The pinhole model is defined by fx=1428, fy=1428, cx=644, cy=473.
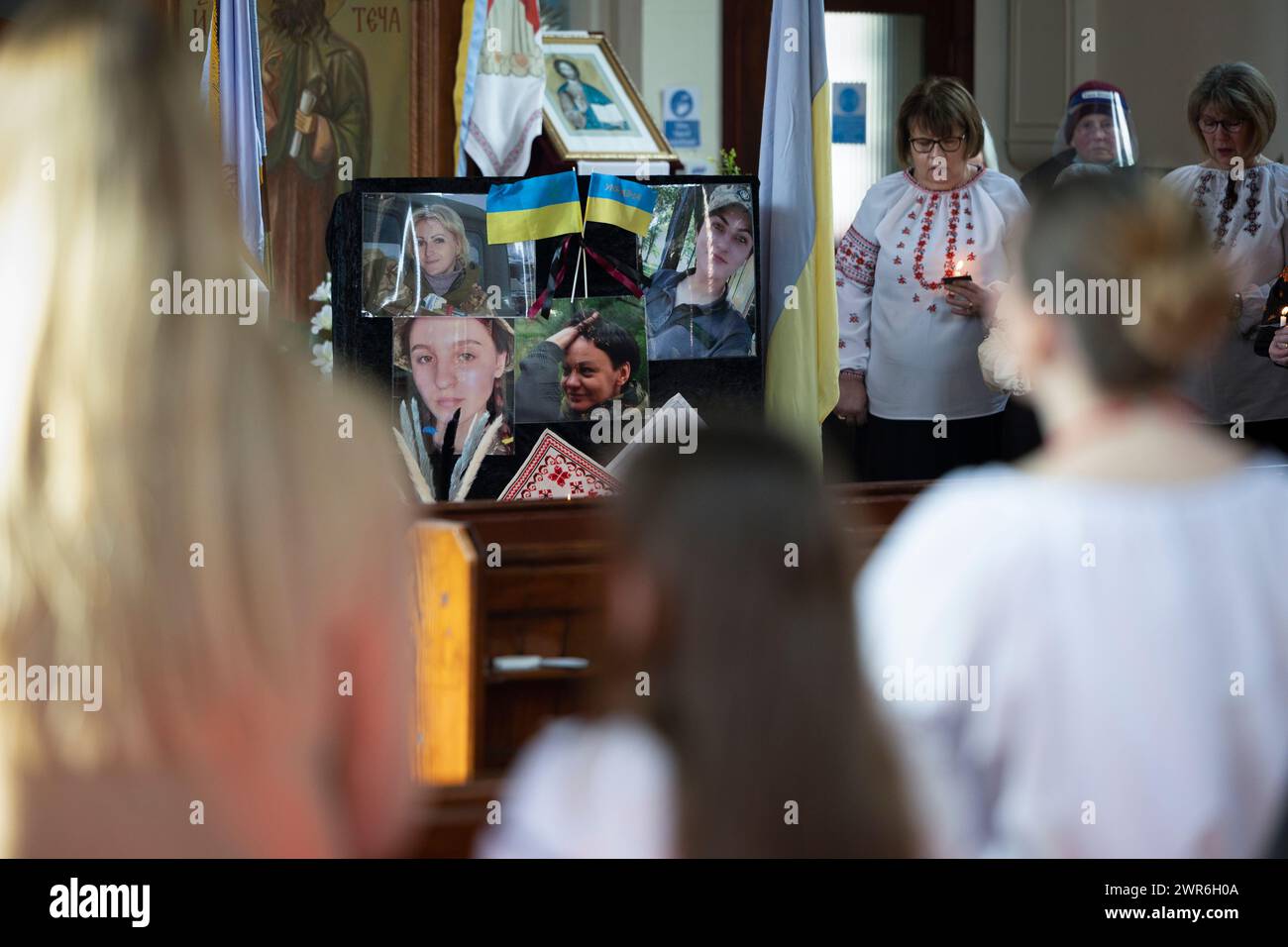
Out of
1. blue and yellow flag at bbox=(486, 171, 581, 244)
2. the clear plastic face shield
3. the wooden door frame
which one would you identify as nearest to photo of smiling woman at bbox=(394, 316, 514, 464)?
blue and yellow flag at bbox=(486, 171, 581, 244)

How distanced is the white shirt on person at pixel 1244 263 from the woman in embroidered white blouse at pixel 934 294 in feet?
1.65

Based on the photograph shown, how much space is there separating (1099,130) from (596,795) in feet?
13.0

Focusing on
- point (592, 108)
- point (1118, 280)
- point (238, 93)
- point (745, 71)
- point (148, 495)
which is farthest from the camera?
point (745, 71)

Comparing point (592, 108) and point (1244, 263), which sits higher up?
point (592, 108)

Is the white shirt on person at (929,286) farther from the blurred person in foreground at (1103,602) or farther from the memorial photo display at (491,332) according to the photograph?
the blurred person in foreground at (1103,602)

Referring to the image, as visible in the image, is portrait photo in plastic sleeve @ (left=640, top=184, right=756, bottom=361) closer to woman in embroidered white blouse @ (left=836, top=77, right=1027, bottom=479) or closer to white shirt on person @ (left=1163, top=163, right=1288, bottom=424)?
woman in embroidered white blouse @ (left=836, top=77, right=1027, bottom=479)

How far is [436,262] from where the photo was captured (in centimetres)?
357

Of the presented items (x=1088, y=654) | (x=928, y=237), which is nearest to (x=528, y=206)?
(x=928, y=237)

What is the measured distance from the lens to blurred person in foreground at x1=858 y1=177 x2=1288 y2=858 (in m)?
1.17

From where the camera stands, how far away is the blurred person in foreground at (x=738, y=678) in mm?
1023

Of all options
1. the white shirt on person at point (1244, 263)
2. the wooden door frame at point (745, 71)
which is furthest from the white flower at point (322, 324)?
the wooden door frame at point (745, 71)

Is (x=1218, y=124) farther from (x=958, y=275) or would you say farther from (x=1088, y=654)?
(x=1088, y=654)

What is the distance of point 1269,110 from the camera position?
3.81 meters
